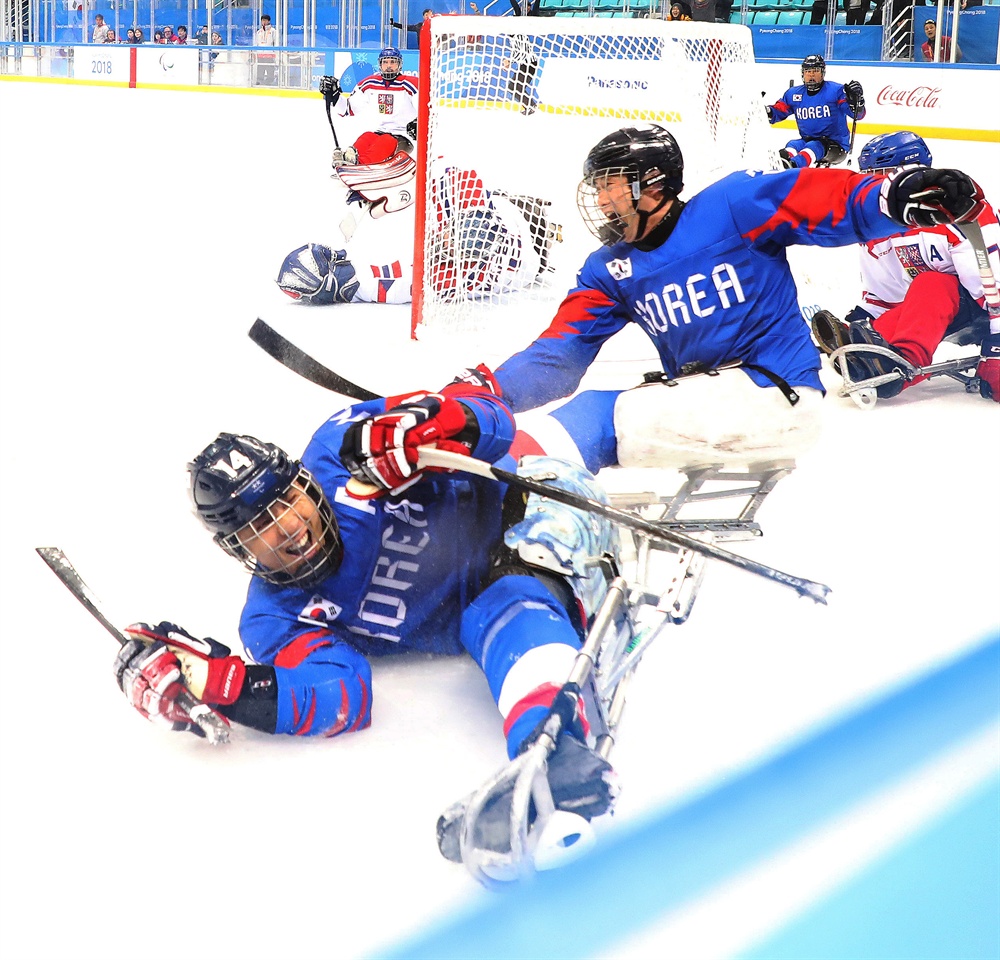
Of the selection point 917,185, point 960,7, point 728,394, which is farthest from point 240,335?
point 960,7

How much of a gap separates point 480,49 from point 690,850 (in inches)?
150

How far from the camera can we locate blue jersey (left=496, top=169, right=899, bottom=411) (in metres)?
2.64

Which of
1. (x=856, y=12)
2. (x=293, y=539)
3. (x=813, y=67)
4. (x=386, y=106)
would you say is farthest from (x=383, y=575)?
(x=856, y=12)

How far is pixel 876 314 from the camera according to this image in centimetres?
433

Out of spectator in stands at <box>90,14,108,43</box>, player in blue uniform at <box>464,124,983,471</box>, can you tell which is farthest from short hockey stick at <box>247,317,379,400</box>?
spectator in stands at <box>90,14,108,43</box>

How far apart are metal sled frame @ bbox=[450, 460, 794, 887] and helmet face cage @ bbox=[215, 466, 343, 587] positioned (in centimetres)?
40

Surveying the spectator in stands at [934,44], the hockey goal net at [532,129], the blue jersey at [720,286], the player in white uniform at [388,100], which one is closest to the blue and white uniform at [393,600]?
the blue jersey at [720,286]

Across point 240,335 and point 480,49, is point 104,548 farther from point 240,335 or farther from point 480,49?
point 480,49

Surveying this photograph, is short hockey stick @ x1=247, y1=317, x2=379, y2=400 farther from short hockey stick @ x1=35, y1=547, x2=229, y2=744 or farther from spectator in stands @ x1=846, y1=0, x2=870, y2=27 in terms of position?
spectator in stands @ x1=846, y1=0, x2=870, y2=27

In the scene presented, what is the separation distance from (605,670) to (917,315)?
266 centimetres

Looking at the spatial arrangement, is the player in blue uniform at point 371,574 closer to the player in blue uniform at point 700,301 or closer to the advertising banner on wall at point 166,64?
the player in blue uniform at point 700,301

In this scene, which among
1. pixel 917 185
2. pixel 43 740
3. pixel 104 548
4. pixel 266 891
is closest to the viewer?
pixel 266 891

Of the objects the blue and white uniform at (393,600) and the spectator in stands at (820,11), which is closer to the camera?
the blue and white uniform at (393,600)

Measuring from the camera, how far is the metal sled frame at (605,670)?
139 cm
